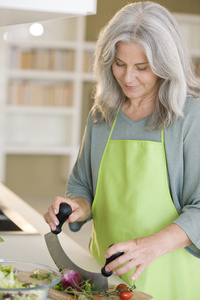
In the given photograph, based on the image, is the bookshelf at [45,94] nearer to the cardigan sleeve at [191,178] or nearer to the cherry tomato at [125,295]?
the cardigan sleeve at [191,178]

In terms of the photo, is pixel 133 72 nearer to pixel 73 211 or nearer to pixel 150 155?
pixel 150 155

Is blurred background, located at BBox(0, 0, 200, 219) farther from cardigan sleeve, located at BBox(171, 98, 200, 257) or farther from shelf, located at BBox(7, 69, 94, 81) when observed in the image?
cardigan sleeve, located at BBox(171, 98, 200, 257)

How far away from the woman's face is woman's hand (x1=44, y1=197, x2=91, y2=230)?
398 millimetres

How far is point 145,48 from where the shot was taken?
1.57 metres

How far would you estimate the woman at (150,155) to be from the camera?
1.59 metres

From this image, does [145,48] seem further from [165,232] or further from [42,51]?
[42,51]

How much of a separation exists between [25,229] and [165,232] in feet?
2.71

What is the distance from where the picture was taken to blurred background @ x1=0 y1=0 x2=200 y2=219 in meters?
6.61

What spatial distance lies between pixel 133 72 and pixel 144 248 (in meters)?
0.55

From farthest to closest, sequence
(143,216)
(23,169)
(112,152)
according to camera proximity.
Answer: (23,169)
(112,152)
(143,216)

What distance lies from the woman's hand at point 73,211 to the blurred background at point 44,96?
15.3 feet

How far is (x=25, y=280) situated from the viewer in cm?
123

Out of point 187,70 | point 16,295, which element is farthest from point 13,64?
point 16,295

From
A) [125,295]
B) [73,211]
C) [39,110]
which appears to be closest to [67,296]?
[125,295]
